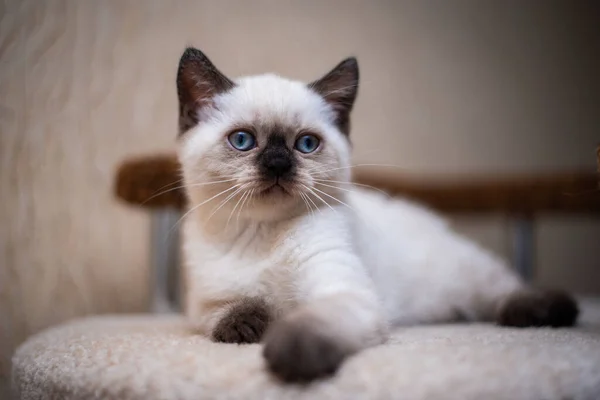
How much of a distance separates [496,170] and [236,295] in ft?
6.42

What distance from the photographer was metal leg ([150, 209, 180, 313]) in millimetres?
2096

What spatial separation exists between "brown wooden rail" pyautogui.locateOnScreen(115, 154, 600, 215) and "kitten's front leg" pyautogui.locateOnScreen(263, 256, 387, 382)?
88cm

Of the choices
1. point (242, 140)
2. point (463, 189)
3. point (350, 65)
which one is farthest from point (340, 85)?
point (463, 189)

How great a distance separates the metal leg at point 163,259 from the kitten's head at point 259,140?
0.71m

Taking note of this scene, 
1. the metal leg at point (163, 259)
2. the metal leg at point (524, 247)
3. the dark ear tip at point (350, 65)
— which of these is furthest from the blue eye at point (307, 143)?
the metal leg at point (524, 247)

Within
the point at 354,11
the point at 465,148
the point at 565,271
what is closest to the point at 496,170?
the point at 465,148

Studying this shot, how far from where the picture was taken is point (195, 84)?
54.6 inches

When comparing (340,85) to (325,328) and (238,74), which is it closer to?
(238,74)

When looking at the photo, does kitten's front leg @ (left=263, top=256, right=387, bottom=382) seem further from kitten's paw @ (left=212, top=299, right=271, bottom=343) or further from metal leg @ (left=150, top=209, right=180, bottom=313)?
metal leg @ (left=150, top=209, right=180, bottom=313)

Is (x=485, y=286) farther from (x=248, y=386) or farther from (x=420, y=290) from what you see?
(x=248, y=386)

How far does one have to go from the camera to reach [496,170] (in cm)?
283

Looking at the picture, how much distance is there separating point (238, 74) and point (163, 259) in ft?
2.66

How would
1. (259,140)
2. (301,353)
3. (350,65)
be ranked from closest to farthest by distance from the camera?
(301,353), (259,140), (350,65)

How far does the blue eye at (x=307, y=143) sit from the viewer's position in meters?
1.36
